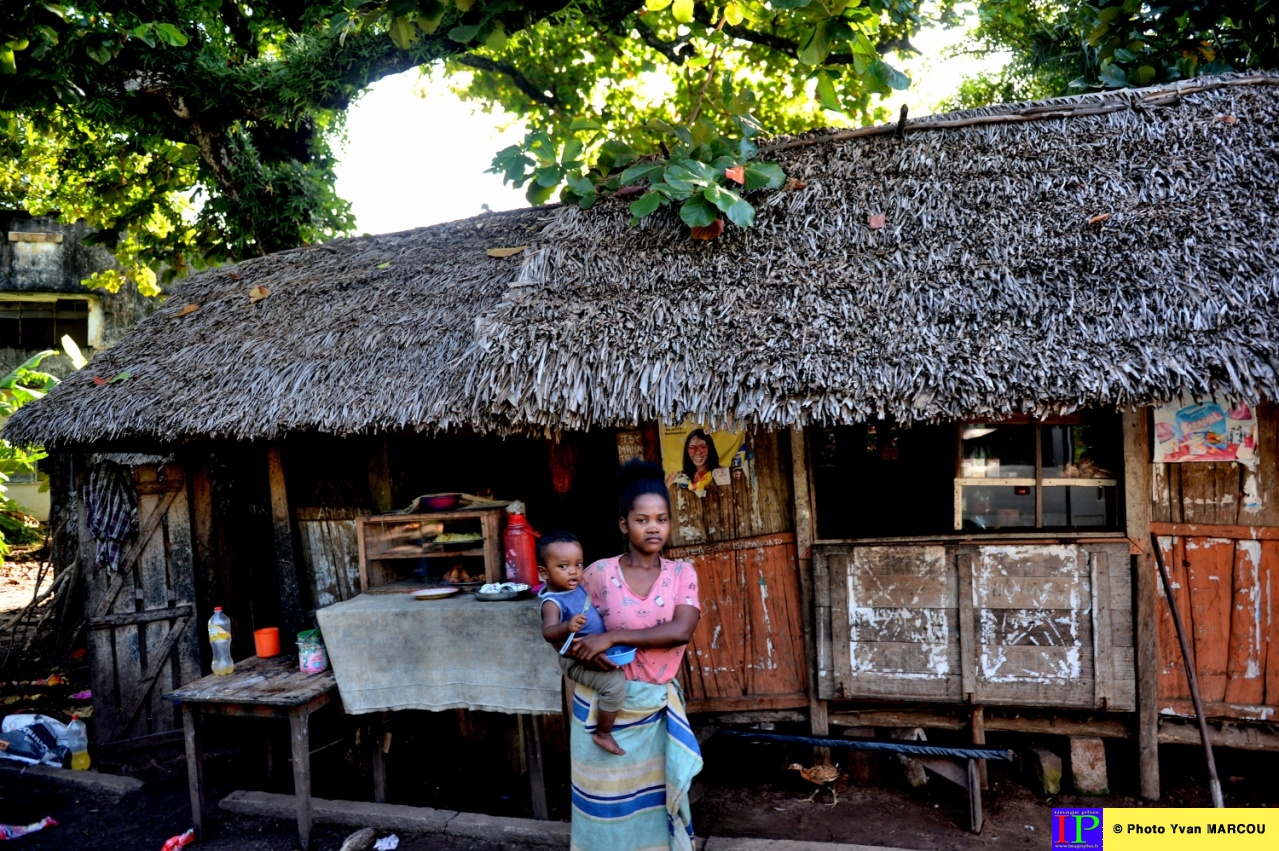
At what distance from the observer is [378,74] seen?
779cm

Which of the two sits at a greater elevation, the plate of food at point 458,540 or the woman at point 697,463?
the woman at point 697,463

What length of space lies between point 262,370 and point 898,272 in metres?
4.24

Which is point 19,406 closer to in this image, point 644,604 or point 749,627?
point 749,627

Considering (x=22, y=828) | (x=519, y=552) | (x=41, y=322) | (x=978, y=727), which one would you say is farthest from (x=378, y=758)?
(x=41, y=322)

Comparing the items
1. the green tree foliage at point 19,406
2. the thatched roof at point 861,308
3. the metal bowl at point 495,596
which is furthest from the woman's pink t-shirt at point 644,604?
the green tree foliage at point 19,406

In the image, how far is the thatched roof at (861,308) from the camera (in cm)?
354

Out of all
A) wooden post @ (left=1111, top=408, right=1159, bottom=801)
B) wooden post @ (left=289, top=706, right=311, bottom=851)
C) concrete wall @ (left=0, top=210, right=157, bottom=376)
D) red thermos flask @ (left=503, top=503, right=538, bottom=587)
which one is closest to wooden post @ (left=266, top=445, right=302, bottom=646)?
wooden post @ (left=289, top=706, right=311, bottom=851)

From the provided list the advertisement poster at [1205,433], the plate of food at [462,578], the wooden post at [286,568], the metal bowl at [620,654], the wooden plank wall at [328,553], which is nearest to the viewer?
the metal bowl at [620,654]

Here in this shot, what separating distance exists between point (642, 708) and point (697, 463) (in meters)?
1.78

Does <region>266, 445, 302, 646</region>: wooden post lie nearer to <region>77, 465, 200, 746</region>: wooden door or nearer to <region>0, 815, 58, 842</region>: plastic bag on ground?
<region>77, 465, 200, 746</region>: wooden door

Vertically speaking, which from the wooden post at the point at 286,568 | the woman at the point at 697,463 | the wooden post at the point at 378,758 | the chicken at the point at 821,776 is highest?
the woman at the point at 697,463

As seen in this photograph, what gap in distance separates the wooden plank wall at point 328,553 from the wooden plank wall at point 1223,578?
5257 millimetres

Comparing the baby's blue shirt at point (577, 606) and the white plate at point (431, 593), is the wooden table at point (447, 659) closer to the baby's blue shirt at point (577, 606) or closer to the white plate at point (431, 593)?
the white plate at point (431, 593)

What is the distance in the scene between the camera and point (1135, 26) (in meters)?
5.62
